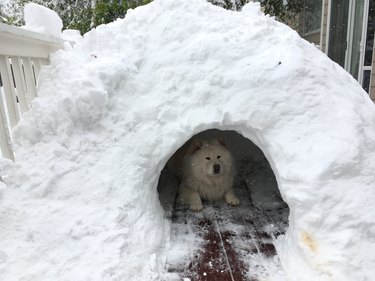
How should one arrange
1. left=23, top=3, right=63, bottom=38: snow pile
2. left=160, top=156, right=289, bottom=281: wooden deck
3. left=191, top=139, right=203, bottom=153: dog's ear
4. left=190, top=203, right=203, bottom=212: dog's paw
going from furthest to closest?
left=191, top=139, right=203, bottom=153: dog's ear
left=190, top=203, right=203, bottom=212: dog's paw
left=23, top=3, right=63, bottom=38: snow pile
left=160, top=156, right=289, bottom=281: wooden deck

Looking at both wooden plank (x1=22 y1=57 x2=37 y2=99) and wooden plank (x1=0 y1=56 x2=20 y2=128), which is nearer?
wooden plank (x1=0 y1=56 x2=20 y2=128)

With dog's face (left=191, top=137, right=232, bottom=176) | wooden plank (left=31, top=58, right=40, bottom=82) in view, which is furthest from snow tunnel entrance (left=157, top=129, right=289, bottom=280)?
wooden plank (left=31, top=58, right=40, bottom=82)

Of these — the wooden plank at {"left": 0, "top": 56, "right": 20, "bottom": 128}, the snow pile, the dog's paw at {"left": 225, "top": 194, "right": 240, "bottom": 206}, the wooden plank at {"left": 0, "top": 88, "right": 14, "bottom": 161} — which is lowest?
the dog's paw at {"left": 225, "top": 194, "right": 240, "bottom": 206}

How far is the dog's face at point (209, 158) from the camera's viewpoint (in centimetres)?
404

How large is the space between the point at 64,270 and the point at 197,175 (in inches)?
85.3

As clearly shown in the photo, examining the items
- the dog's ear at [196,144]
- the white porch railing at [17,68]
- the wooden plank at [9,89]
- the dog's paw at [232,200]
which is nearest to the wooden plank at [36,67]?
the white porch railing at [17,68]

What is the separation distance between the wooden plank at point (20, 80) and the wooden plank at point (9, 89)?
0.30 feet

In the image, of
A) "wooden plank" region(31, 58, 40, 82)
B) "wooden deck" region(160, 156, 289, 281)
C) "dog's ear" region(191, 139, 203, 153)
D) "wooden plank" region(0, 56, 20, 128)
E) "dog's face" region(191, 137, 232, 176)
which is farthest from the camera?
"dog's ear" region(191, 139, 203, 153)

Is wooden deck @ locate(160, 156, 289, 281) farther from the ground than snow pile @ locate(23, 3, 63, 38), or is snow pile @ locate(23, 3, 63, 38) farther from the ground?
snow pile @ locate(23, 3, 63, 38)

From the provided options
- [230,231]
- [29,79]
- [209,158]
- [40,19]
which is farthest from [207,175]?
[40,19]

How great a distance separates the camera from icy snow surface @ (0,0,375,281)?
242 cm

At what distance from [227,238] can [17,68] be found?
8.40 ft

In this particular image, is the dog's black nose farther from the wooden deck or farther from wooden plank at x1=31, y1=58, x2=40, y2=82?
wooden plank at x1=31, y1=58, x2=40, y2=82

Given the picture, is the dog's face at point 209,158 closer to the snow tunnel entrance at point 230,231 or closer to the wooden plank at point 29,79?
the snow tunnel entrance at point 230,231
